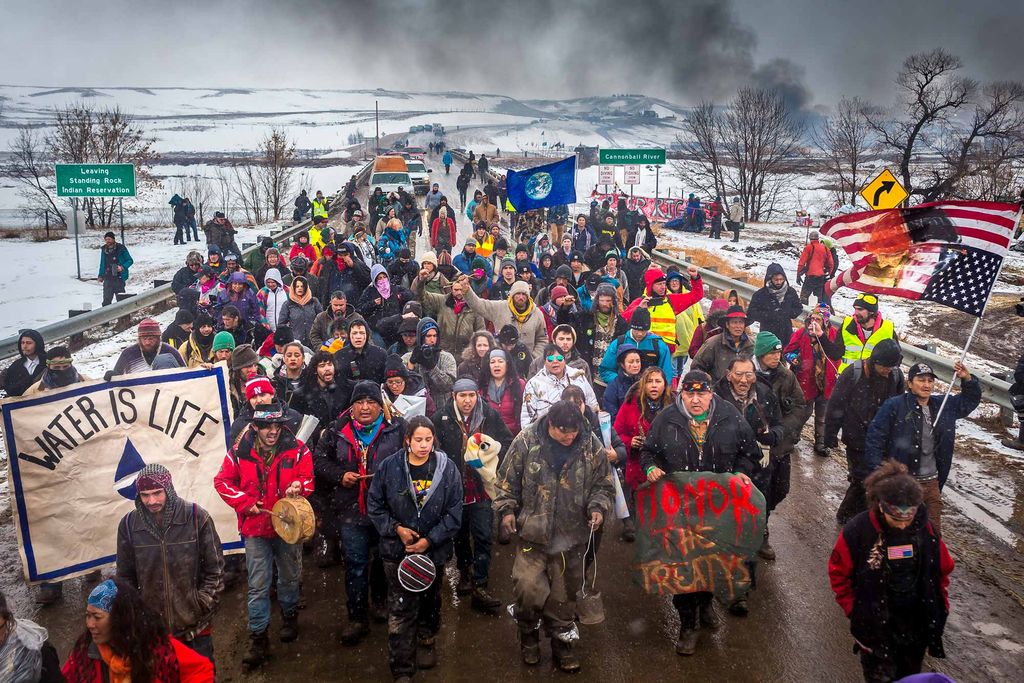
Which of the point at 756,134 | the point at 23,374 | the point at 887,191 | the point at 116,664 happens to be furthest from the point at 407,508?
the point at 756,134

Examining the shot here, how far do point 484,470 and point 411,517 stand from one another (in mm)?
872

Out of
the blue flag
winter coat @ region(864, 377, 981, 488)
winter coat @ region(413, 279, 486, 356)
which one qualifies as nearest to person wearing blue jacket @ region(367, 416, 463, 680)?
winter coat @ region(864, 377, 981, 488)

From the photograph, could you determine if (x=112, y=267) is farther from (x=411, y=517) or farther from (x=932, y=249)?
(x=932, y=249)

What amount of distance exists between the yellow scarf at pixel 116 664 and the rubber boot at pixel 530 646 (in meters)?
2.54

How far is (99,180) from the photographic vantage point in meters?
21.2

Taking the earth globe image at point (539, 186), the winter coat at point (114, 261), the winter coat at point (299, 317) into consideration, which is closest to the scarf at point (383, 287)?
the winter coat at point (299, 317)

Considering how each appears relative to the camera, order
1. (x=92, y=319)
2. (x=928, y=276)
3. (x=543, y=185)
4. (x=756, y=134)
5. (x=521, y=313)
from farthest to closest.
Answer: (x=756, y=134) < (x=543, y=185) < (x=92, y=319) < (x=521, y=313) < (x=928, y=276)

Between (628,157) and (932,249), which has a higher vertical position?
(628,157)

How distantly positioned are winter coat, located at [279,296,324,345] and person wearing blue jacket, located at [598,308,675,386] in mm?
4261

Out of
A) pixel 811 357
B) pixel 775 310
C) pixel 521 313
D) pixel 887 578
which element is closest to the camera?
pixel 887 578

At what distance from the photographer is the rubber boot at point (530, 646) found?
5062 mm

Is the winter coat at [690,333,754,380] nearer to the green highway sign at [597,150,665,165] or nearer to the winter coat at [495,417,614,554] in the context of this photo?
the winter coat at [495,417,614,554]

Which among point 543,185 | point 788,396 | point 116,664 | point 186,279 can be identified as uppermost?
point 543,185

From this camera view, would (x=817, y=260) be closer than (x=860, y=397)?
No
